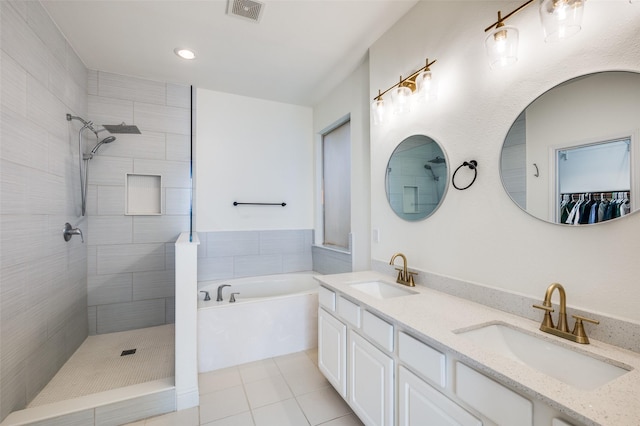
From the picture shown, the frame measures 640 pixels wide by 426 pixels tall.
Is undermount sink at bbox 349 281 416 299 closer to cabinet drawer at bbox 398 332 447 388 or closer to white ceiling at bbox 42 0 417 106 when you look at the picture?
cabinet drawer at bbox 398 332 447 388

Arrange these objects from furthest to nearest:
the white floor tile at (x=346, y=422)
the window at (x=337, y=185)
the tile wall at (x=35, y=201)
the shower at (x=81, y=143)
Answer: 1. the window at (x=337, y=185)
2. the shower at (x=81, y=143)
3. the white floor tile at (x=346, y=422)
4. the tile wall at (x=35, y=201)

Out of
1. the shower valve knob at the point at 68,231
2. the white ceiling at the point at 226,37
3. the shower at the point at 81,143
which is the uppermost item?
the white ceiling at the point at 226,37

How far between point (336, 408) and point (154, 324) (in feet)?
7.23

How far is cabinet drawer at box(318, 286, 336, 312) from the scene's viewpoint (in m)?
1.83

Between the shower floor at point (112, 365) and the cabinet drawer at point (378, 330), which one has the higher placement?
the cabinet drawer at point (378, 330)

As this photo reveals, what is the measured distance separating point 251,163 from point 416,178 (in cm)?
211

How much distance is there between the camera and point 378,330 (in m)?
1.39

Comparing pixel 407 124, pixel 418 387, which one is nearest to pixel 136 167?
pixel 407 124

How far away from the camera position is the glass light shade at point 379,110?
6.91 ft

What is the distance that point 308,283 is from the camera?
338 cm

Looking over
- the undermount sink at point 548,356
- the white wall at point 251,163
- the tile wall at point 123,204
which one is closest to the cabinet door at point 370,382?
the undermount sink at point 548,356

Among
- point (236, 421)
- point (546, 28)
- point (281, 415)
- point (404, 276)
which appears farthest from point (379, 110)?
point (236, 421)

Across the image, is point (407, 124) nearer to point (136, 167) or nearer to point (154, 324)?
point (136, 167)

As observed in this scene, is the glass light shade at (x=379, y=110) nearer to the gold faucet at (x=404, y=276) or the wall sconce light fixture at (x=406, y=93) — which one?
the wall sconce light fixture at (x=406, y=93)
